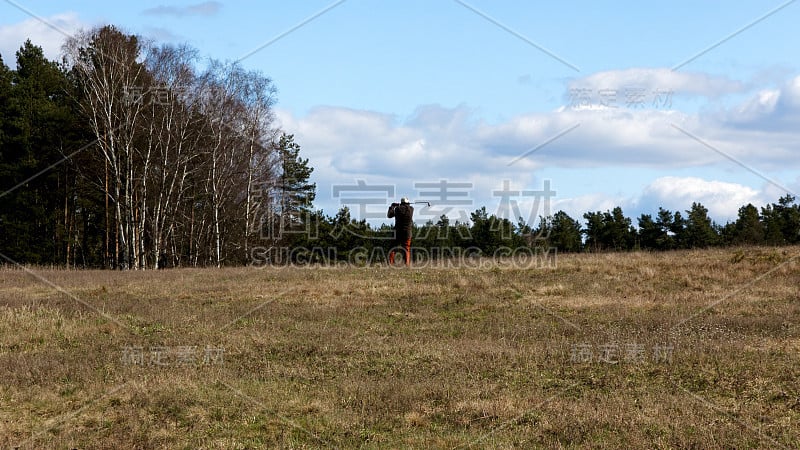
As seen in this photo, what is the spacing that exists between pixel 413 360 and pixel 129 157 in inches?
1079

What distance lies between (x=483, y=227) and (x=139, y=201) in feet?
86.8

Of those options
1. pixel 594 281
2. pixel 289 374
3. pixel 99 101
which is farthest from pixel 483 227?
pixel 289 374

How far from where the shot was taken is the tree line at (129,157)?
37.6 metres

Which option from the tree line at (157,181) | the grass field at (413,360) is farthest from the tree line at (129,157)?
the grass field at (413,360)

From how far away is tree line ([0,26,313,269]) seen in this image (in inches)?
1480

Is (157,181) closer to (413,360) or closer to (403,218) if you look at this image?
(403,218)

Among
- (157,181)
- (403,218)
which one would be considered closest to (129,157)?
(157,181)

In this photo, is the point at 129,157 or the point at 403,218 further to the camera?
the point at 129,157

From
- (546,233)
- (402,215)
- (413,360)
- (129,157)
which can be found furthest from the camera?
(546,233)

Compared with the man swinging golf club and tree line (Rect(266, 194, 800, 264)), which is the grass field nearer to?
the man swinging golf club

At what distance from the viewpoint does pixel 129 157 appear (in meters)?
37.4

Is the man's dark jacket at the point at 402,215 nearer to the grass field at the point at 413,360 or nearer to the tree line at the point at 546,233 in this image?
the grass field at the point at 413,360

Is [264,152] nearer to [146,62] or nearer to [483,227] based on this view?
[146,62]

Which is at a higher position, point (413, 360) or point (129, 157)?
point (129, 157)
